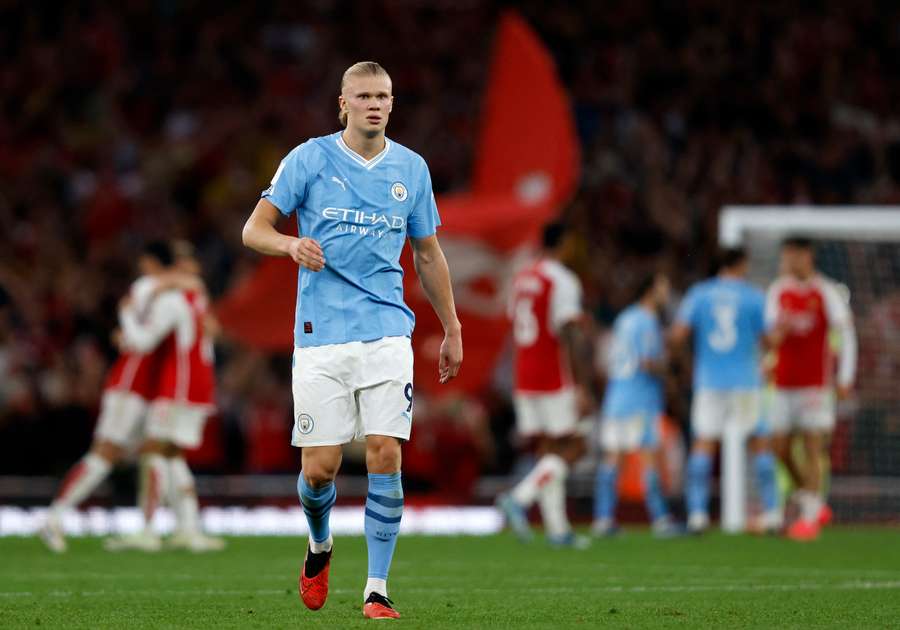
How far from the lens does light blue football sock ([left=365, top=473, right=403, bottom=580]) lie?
681 cm

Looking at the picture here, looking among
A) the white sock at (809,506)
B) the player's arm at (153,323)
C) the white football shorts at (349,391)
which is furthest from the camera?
the white sock at (809,506)

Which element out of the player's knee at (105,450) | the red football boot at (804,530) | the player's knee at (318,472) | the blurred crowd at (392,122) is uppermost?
the blurred crowd at (392,122)

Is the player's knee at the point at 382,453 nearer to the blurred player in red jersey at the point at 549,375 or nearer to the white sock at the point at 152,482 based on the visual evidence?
the white sock at the point at 152,482

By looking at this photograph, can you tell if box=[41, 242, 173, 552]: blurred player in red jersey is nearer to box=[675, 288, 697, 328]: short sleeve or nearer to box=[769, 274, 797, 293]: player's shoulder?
box=[675, 288, 697, 328]: short sleeve

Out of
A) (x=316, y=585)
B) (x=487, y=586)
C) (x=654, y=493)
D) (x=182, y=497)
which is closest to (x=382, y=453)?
(x=316, y=585)

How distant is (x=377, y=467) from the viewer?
22.2 ft

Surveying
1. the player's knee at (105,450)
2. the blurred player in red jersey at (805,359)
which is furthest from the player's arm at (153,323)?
the blurred player in red jersey at (805,359)

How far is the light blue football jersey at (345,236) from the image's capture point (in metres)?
6.85

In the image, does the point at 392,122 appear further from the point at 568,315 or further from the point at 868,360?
the point at 568,315

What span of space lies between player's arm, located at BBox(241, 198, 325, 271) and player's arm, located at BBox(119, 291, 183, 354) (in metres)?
5.42

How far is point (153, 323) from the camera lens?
12172 millimetres

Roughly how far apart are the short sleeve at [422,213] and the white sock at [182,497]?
5683 millimetres

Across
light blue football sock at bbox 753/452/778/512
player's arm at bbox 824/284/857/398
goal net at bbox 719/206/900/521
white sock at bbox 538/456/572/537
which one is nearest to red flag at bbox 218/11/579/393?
goal net at bbox 719/206/900/521

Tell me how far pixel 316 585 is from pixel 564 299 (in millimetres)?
6048
